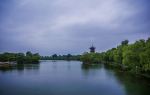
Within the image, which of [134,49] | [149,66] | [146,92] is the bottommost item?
[146,92]

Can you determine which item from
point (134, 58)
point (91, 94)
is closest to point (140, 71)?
point (134, 58)

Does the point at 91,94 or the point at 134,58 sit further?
the point at 134,58

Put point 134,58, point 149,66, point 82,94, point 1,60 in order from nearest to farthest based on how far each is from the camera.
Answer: point 82,94 → point 149,66 → point 134,58 → point 1,60

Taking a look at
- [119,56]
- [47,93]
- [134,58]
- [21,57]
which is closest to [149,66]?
[134,58]

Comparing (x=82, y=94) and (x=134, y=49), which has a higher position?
(x=134, y=49)

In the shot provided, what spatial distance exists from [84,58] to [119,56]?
57.8 metres

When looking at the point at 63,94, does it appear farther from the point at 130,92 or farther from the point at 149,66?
the point at 149,66

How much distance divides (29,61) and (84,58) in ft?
88.9

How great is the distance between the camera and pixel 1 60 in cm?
10981

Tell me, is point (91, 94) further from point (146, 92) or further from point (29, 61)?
point (29, 61)

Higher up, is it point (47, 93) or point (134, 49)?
point (134, 49)

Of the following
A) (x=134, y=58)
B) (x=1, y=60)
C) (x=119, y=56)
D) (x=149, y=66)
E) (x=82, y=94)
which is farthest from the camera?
(x=1, y=60)

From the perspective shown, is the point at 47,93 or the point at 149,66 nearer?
the point at 47,93

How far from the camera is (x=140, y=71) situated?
1714 inches
